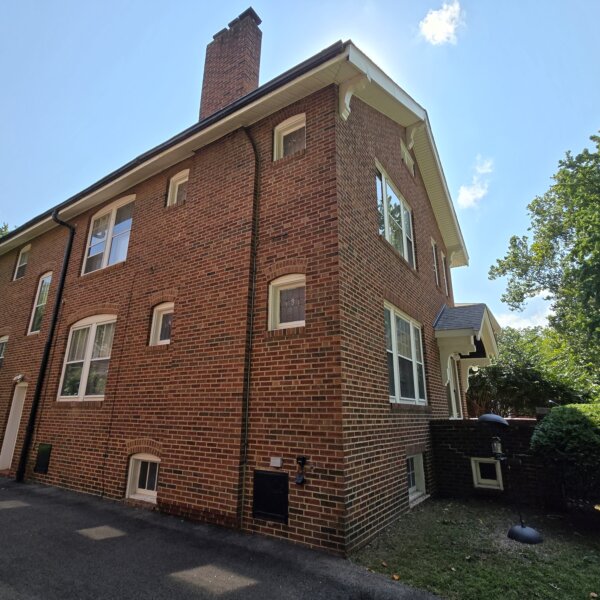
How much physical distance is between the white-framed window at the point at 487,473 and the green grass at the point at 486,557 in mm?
1050

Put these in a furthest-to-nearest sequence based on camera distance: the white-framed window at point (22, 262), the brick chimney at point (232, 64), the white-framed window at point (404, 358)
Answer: the white-framed window at point (22, 262) < the brick chimney at point (232, 64) < the white-framed window at point (404, 358)

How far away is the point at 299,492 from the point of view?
15.6ft

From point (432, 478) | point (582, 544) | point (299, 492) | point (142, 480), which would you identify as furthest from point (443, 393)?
point (142, 480)

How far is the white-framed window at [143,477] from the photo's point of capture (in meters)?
6.47

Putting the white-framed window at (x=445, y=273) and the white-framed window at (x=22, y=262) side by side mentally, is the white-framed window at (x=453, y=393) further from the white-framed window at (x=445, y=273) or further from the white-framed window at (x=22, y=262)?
the white-framed window at (x=22, y=262)

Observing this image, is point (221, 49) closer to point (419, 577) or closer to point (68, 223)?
point (68, 223)

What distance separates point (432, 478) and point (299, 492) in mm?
4291

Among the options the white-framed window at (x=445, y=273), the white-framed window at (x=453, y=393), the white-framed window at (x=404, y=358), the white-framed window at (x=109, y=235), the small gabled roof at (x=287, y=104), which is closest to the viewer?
the small gabled roof at (x=287, y=104)

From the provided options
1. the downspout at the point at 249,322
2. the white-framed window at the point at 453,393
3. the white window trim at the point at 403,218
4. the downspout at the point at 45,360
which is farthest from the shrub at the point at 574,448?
the downspout at the point at 45,360

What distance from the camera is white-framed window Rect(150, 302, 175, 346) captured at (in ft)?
23.9

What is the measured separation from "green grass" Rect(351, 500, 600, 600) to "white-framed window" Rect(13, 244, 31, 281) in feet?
42.8

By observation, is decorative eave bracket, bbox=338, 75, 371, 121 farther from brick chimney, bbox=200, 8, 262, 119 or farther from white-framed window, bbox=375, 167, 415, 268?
brick chimney, bbox=200, 8, 262, 119

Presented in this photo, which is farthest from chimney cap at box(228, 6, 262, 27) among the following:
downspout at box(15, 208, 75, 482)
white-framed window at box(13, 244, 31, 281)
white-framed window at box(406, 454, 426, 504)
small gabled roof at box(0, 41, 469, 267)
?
white-framed window at box(406, 454, 426, 504)

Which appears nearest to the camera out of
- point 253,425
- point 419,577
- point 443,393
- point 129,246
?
point 419,577
